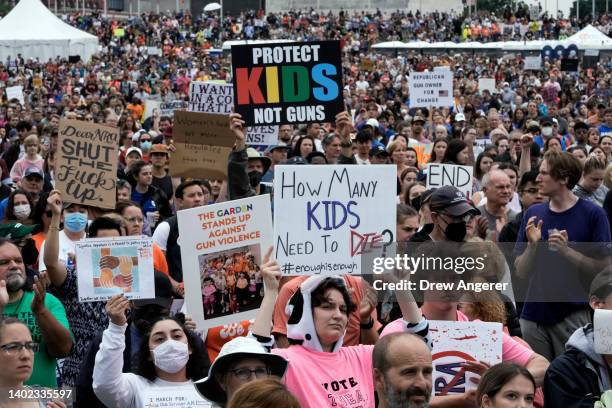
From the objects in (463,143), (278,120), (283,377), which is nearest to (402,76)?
(463,143)

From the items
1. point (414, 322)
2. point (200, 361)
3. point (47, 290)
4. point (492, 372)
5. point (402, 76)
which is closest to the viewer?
point (492, 372)

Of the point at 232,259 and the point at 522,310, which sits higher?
the point at 232,259

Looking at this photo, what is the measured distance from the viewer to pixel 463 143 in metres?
12.0

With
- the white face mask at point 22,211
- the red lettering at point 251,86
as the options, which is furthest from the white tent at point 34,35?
the white face mask at point 22,211

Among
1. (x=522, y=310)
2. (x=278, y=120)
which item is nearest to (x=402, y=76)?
(x=278, y=120)

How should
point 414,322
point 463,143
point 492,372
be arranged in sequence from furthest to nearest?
1. point 463,143
2. point 414,322
3. point 492,372

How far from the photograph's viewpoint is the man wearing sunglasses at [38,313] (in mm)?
6281

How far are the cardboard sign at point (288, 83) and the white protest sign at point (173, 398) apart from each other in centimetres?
423

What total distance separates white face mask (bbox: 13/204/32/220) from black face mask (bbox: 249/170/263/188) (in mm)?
2369

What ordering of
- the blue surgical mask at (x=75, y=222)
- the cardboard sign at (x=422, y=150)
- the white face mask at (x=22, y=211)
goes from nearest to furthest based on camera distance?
the blue surgical mask at (x=75, y=222)
the white face mask at (x=22, y=211)
the cardboard sign at (x=422, y=150)

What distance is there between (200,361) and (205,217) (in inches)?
37.1

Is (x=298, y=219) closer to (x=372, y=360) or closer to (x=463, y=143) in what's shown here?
(x=372, y=360)

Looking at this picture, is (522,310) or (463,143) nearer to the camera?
(522,310)

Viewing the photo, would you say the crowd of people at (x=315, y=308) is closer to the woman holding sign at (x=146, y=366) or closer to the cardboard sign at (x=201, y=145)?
the woman holding sign at (x=146, y=366)
